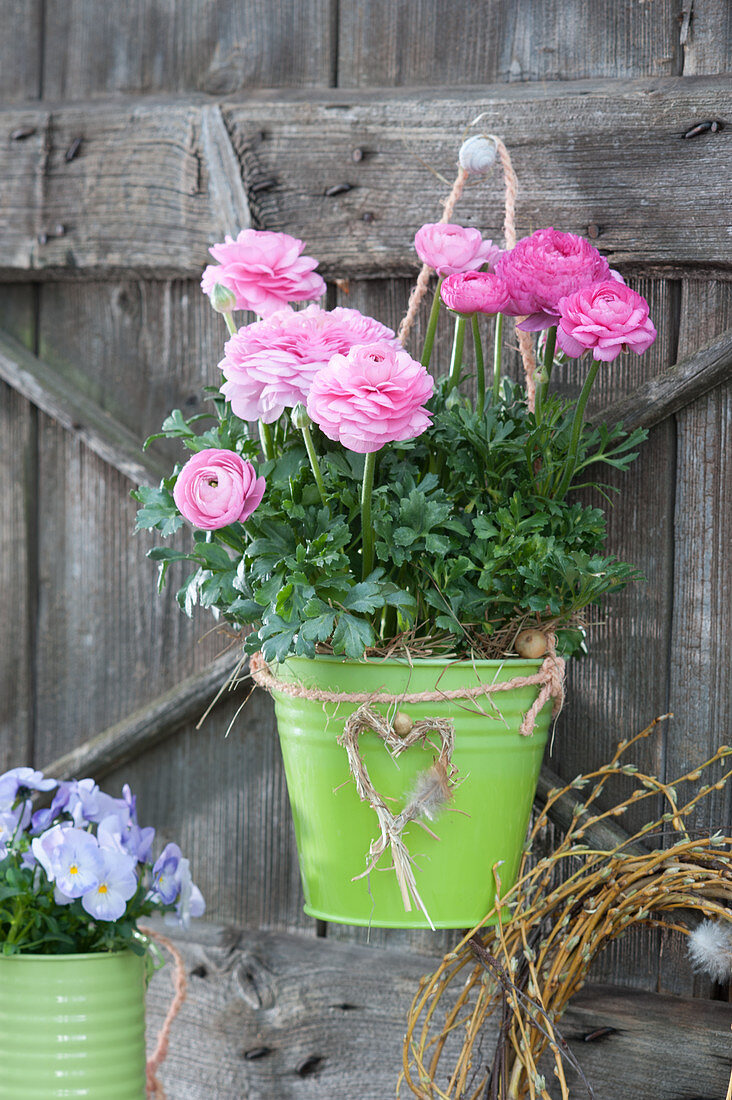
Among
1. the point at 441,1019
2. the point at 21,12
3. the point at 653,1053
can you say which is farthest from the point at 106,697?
the point at 21,12

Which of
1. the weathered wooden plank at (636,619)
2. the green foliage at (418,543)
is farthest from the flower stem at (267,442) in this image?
the weathered wooden plank at (636,619)

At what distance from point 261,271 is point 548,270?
33 centimetres

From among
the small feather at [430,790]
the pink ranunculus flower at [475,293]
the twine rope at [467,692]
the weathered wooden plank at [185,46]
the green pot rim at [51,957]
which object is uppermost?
the weathered wooden plank at [185,46]

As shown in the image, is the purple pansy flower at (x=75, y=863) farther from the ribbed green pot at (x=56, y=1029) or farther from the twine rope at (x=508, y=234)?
the twine rope at (x=508, y=234)

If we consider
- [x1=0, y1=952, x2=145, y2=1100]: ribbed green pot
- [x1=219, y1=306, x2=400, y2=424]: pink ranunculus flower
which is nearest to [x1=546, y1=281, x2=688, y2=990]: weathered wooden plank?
[x1=219, y1=306, x2=400, y2=424]: pink ranunculus flower

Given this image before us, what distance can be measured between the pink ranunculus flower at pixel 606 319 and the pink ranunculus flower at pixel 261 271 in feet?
1.07

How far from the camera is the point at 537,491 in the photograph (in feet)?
3.91

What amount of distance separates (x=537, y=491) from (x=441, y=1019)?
2.55ft

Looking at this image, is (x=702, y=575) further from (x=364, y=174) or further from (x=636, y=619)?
(x=364, y=174)

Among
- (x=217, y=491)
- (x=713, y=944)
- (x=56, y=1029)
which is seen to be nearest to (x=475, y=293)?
(x=217, y=491)

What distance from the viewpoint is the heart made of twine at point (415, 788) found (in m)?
1.11

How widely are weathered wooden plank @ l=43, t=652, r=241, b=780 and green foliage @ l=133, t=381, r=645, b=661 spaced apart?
0.38m

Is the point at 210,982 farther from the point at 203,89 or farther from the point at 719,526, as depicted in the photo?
the point at 203,89

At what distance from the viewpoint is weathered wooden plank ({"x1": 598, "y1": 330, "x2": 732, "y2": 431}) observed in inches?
52.1
